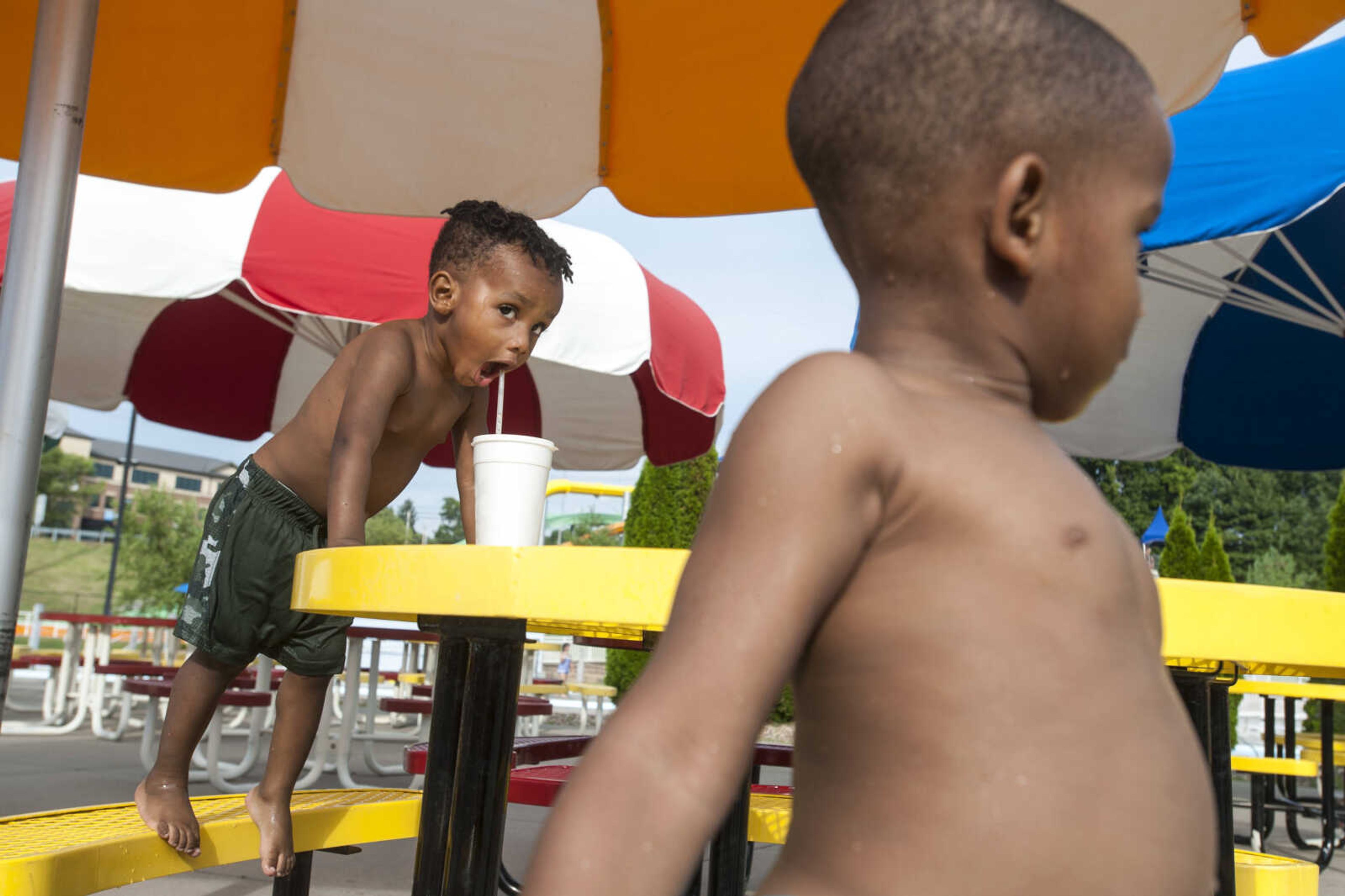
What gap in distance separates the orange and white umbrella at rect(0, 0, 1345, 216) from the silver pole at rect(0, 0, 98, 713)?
0.72m

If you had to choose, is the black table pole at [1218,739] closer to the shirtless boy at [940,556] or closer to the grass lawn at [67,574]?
the shirtless boy at [940,556]

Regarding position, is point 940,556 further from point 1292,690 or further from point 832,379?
point 1292,690

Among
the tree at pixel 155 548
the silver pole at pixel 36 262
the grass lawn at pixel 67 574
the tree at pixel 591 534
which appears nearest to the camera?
the silver pole at pixel 36 262

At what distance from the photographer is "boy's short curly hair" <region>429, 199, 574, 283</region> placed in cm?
234

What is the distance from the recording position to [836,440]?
0.62 m

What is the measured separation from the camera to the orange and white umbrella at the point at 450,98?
2877mm

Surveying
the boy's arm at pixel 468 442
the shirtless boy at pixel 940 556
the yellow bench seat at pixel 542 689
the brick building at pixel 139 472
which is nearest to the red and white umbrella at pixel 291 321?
the yellow bench seat at pixel 542 689

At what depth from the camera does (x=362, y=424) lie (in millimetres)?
1895

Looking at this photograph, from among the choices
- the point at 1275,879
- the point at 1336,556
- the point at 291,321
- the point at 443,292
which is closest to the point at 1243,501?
the point at 1336,556

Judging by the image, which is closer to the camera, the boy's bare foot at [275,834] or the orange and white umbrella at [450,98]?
the boy's bare foot at [275,834]

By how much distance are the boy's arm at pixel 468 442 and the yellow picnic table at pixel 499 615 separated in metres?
0.87

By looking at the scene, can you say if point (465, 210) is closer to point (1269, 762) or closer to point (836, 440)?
point (836, 440)

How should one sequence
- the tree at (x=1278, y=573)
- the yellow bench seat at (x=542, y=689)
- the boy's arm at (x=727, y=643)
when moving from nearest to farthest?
the boy's arm at (x=727, y=643)
the yellow bench seat at (x=542, y=689)
the tree at (x=1278, y=573)

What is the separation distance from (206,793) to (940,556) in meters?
5.57
